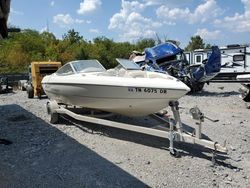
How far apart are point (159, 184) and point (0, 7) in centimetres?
344

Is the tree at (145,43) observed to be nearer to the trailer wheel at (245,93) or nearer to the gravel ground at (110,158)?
the trailer wheel at (245,93)

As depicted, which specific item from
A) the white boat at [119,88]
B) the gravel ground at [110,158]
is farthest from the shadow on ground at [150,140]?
the white boat at [119,88]

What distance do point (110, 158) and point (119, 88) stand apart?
1757mm

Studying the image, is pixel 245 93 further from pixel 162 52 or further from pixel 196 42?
pixel 196 42

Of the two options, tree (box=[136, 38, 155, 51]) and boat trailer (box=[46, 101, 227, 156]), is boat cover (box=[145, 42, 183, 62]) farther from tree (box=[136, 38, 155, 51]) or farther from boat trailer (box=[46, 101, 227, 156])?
tree (box=[136, 38, 155, 51])

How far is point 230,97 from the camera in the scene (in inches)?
645

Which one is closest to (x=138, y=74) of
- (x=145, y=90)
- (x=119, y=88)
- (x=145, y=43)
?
(x=119, y=88)

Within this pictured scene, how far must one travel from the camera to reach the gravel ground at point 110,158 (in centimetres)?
594

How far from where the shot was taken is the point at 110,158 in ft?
23.2

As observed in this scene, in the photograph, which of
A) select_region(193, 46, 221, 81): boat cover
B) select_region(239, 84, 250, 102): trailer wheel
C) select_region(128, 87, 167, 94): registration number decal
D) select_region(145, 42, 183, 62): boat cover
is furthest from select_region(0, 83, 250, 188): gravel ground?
select_region(145, 42, 183, 62): boat cover

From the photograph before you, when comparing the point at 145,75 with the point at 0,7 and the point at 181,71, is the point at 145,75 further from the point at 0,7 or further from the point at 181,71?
the point at 181,71

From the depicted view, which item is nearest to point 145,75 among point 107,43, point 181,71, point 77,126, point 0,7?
point 77,126

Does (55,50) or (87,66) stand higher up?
(55,50)

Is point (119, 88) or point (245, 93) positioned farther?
point (245, 93)
